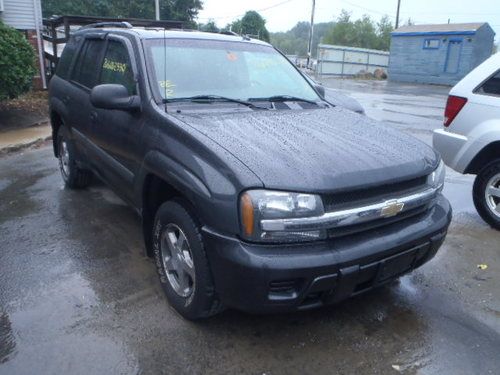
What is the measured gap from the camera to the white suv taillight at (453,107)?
191 inches

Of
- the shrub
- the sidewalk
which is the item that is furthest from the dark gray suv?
the shrub

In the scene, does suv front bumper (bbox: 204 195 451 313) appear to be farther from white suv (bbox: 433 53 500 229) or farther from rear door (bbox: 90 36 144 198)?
white suv (bbox: 433 53 500 229)

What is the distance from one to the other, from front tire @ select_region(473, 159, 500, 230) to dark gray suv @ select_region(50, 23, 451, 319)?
178 centimetres

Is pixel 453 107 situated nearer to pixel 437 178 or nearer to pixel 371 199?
pixel 437 178

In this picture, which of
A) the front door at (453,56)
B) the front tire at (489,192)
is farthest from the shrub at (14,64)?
the front door at (453,56)

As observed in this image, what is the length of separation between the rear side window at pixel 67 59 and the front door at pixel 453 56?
26344mm

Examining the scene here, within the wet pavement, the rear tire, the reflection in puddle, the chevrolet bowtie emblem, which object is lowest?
the reflection in puddle

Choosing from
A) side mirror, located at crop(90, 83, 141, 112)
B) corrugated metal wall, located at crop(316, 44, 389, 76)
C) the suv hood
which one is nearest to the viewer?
the suv hood

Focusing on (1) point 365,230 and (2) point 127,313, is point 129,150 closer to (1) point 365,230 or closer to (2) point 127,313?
(2) point 127,313

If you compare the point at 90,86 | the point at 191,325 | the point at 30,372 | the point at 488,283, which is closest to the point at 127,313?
the point at 191,325

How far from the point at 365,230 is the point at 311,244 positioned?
38 centimetres

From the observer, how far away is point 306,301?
2.59 metres

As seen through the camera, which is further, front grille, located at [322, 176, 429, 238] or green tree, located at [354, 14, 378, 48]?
green tree, located at [354, 14, 378, 48]

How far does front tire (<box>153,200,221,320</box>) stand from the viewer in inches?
106
